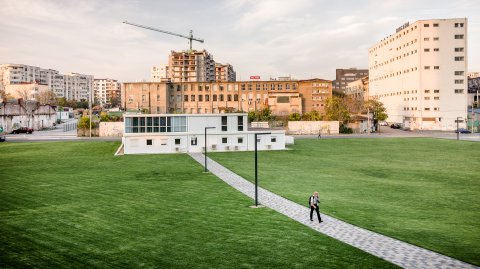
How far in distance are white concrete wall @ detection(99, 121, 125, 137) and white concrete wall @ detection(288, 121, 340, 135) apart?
43749mm

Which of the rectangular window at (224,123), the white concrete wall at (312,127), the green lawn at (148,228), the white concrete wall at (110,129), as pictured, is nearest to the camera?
the green lawn at (148,228)

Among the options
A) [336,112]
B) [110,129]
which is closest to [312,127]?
[336,112]

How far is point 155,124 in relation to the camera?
188 ft

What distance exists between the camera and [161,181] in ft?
111

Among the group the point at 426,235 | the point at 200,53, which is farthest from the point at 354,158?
the point at 200,53

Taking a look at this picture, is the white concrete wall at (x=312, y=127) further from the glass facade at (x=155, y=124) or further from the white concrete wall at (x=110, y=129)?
the glass facade at (x=155, y=124)

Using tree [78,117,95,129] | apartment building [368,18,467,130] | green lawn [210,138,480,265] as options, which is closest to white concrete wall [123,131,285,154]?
green lawn [210,138,480,265]

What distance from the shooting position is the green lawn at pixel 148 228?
1530 cm

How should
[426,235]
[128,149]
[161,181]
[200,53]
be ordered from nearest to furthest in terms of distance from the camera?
1. [426,235]
2. [161,181]
3. [128,149]
4. [200,53]

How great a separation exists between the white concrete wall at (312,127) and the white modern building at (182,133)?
36.8 meters

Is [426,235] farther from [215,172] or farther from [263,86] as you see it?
[263,86]

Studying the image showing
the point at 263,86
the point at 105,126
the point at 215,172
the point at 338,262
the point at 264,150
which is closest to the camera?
the point at 338,262

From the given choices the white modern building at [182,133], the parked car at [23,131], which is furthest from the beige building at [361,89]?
the parked car at [23,131]

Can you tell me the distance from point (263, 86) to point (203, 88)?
20.8m
